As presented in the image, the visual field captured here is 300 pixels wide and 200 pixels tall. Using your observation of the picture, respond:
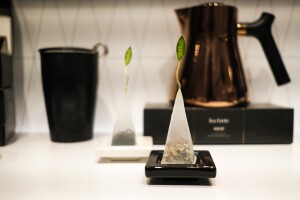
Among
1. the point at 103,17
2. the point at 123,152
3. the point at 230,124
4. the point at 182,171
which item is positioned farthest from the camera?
the point at 103,17

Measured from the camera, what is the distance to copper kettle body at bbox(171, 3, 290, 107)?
699 mm

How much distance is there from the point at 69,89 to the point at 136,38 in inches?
10.4

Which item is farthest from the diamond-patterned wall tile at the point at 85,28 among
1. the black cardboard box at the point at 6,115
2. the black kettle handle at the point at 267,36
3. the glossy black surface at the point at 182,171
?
the glossy black surface at the point at 182,171

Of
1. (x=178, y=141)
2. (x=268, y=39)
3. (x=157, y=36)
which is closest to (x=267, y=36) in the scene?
(x=268, y=39)

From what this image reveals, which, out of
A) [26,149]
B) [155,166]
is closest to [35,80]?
[26,149]

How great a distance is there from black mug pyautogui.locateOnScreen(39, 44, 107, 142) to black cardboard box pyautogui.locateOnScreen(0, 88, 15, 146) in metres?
0.09

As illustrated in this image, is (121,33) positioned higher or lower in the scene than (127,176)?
higher

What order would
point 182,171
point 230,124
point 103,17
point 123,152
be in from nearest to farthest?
point 182,171 → point 123,152 → point 230,124 → point 103,17

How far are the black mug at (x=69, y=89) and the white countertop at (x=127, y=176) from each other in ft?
0.18

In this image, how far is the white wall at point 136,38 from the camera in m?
0.87

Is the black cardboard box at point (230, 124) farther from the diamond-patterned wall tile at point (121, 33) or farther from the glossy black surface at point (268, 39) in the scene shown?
the diamond-patterned wall tile at point (121, 33)

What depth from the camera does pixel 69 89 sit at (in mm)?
712

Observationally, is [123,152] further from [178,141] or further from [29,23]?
[29,23]

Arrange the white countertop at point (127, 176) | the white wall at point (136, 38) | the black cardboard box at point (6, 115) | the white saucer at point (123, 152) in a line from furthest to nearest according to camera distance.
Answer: the white wall at point (136, 38) → the black cardboard box at point (6, 115) → the white saucer at point (123, 152) → the white countertop at point (127, 176)
